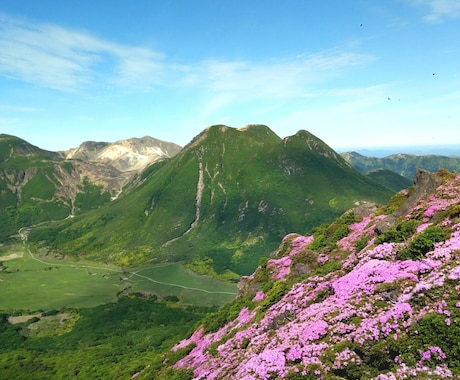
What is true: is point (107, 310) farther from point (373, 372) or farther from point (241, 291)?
point (373, 372)

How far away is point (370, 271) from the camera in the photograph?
34688mm

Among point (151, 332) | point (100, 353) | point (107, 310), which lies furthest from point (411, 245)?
point (107, 310)

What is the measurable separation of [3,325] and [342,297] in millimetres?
194580

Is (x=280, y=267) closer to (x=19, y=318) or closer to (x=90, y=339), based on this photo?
(x=90, y=339)

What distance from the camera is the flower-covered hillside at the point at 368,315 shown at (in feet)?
78.2

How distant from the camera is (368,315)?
28.4 metres

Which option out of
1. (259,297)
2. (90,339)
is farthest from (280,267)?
(90,339)

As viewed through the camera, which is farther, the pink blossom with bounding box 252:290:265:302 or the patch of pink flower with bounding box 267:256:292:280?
A: the patch of pink flower with bounding box 267:256:292:280

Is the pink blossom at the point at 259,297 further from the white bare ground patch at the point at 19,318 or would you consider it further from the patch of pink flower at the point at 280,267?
the white bare ground patch at the point at 19,318

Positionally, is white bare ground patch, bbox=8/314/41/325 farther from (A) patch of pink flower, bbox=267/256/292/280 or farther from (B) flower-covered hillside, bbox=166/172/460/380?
(A) patch of pink flower, bbox=267/256/292/280

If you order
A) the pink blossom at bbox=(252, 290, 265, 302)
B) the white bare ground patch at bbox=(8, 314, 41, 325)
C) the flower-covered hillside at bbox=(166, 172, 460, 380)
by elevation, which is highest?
the flower-covered hillside at bbox=(166, 172, 460, 380)

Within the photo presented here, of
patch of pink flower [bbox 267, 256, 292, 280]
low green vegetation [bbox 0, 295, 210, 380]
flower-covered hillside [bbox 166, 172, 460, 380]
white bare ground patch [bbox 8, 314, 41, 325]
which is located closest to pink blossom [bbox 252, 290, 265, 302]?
flower-covered hillside [bbox 166, 172, 460, 380]

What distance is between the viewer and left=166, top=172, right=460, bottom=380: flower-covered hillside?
23844 mm

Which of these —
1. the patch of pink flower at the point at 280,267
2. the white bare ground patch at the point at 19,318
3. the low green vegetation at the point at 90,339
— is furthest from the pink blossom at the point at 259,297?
the white bare ground patch at the point at 19,318
